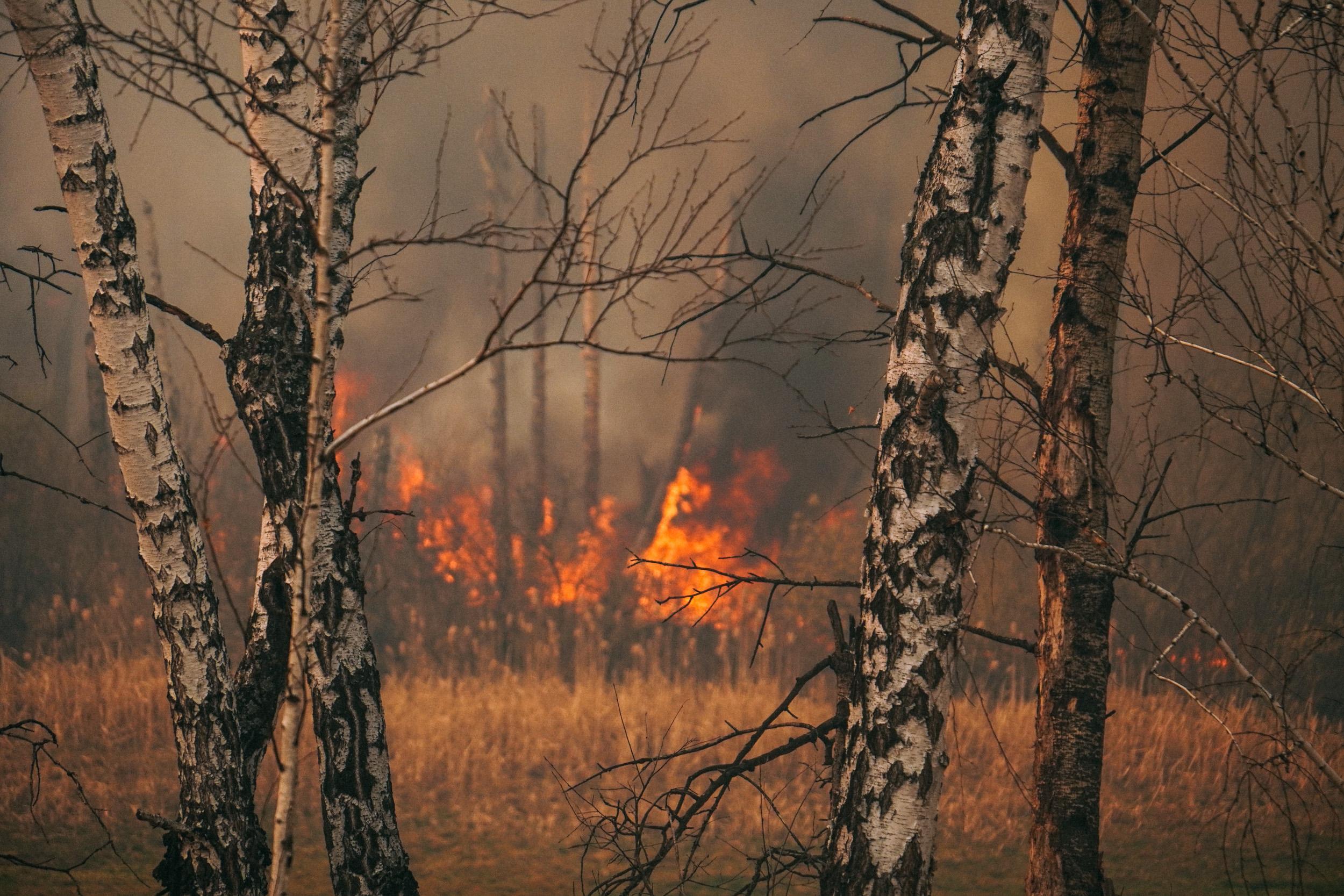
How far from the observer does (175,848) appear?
11.5 feet

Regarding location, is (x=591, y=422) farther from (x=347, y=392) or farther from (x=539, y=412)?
(x=347, y=392)

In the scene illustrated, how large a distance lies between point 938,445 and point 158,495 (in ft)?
8.74

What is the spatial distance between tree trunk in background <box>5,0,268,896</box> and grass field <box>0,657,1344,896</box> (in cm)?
479

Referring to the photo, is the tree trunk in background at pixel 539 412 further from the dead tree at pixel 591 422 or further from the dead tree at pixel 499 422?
the dead tree at pixel 591 422

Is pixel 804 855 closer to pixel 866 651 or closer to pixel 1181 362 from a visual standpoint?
pixel 866 651

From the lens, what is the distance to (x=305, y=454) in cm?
367

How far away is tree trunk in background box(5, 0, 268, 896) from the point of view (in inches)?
134

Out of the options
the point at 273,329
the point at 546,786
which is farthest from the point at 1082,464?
the point at 546,786

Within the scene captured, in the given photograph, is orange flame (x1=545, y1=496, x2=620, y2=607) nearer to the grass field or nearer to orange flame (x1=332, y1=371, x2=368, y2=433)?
the grass field

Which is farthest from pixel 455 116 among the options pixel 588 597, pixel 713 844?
pixel 713 844

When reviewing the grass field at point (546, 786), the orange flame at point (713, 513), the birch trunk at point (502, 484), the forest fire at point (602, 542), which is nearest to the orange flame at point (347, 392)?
the forest fire at point (602, 542)

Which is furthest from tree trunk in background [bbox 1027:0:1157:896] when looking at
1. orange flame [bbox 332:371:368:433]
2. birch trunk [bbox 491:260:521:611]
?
orange flame [bbox 332:371:368:433]

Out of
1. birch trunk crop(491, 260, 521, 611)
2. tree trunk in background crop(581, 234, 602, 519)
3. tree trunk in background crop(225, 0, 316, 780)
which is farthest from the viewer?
tree trunk in background crop(581, 234, 602, 519)

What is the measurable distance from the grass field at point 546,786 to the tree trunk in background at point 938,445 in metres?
5.40
